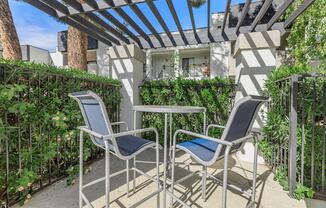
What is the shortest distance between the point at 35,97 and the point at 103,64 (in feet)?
40.6

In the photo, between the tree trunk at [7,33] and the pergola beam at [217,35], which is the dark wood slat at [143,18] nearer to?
the pergola beam at [217,35]

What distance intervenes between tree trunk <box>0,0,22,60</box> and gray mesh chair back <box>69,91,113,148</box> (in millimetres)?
4638

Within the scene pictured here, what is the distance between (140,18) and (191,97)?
2013mm

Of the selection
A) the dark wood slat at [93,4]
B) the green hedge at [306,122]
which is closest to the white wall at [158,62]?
the dark wood slat at [93,4]

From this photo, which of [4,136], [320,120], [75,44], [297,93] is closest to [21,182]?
[4,136]

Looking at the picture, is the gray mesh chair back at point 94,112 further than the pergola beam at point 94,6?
No

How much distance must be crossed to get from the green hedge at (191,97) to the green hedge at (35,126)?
1857 millimetres

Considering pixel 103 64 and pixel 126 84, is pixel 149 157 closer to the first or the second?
pixel 126 84

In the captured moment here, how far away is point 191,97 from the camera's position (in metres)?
4.27

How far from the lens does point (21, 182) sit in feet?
6.35

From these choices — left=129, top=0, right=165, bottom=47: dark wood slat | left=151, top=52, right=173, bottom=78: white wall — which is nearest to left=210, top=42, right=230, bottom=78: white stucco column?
left=151, top=52, right=173, bottom=78: white wall

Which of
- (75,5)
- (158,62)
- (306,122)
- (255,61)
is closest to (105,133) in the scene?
(75,5)

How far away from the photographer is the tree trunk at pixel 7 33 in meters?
4.95

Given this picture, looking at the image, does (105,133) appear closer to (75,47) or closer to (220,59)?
(75,47)
